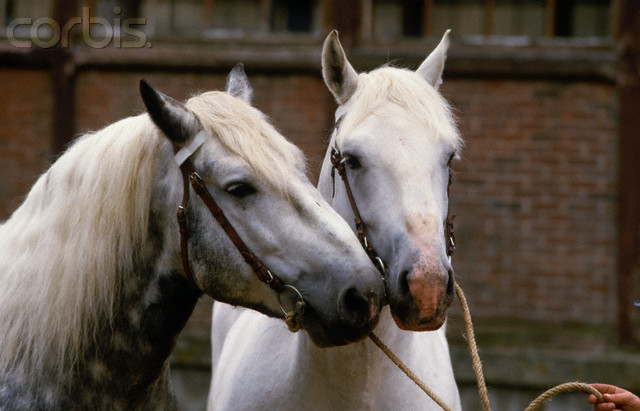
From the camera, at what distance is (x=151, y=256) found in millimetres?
2111

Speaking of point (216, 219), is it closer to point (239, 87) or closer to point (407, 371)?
point (239, 87)

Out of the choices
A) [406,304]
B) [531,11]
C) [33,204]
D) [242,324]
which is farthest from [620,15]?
[33,204]

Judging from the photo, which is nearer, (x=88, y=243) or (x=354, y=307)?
(x=354, y=307)

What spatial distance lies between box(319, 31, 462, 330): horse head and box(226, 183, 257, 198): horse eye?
48 cm

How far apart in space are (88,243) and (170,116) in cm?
44

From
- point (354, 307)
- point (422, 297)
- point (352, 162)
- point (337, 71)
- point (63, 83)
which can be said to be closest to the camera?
point (354, 307)

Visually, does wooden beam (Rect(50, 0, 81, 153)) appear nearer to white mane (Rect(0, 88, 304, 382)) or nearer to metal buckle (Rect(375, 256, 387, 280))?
white mane (Rect(0, 88, 304, 382))

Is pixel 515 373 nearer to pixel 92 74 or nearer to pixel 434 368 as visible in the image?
pixel 434 368

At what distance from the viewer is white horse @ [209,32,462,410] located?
211 centimetres

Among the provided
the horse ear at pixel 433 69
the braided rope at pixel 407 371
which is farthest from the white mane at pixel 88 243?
the horse ear at pixel 433 69

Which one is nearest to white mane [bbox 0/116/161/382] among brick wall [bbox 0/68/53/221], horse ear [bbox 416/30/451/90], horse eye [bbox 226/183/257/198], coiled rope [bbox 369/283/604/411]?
horse eye [bbox 226/183/257/198]

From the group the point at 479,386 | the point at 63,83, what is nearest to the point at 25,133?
the point at 63,83

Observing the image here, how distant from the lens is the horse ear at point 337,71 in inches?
106

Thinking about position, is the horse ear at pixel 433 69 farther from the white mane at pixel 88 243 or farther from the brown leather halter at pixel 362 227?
the white mane at pixel 88 243
